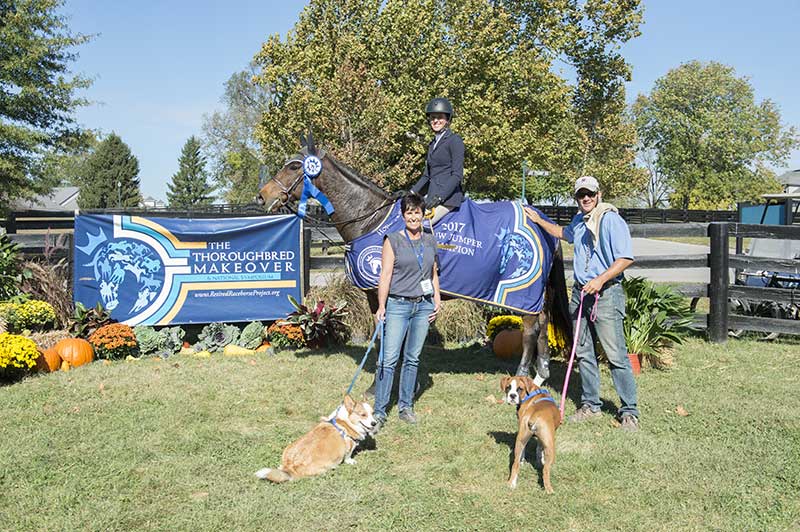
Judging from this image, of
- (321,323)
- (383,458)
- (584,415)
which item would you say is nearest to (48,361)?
(321,323)

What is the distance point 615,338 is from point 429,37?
2593cm

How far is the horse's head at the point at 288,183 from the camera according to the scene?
7.02 metres

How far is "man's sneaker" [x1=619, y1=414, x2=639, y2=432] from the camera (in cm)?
554

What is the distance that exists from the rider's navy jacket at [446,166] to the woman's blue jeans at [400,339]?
58.3 inches

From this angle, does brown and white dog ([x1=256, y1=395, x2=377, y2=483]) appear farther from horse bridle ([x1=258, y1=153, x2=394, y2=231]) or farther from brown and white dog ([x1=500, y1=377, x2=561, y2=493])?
horse bridle ([x1=258, y1=153, x2=394, y2=231])

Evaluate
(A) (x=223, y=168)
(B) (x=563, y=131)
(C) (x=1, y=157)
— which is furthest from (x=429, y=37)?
(A) (x=223, y=168)

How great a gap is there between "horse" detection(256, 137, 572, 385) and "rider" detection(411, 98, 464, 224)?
56 centimetres

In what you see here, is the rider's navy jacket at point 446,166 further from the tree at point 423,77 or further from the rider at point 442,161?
the tree at point 423,77

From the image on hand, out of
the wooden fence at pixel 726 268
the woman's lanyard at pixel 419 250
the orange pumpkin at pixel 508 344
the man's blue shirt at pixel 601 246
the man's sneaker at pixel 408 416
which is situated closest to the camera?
the man's blue shirt at pixel 601 246

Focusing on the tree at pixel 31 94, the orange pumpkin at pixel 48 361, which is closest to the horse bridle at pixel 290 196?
the orange pumpkin at pixel 48 361

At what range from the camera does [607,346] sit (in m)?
5.54

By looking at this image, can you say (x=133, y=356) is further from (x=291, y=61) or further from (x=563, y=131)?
(x=563, y=131)

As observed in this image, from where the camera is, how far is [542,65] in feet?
97.6

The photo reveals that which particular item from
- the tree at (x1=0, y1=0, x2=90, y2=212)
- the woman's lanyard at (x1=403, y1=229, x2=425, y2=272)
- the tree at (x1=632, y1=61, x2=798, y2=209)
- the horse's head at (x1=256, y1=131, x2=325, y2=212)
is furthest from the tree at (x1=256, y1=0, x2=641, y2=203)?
the tree at (x1=632, y1=61, x2=798, y2=209)
